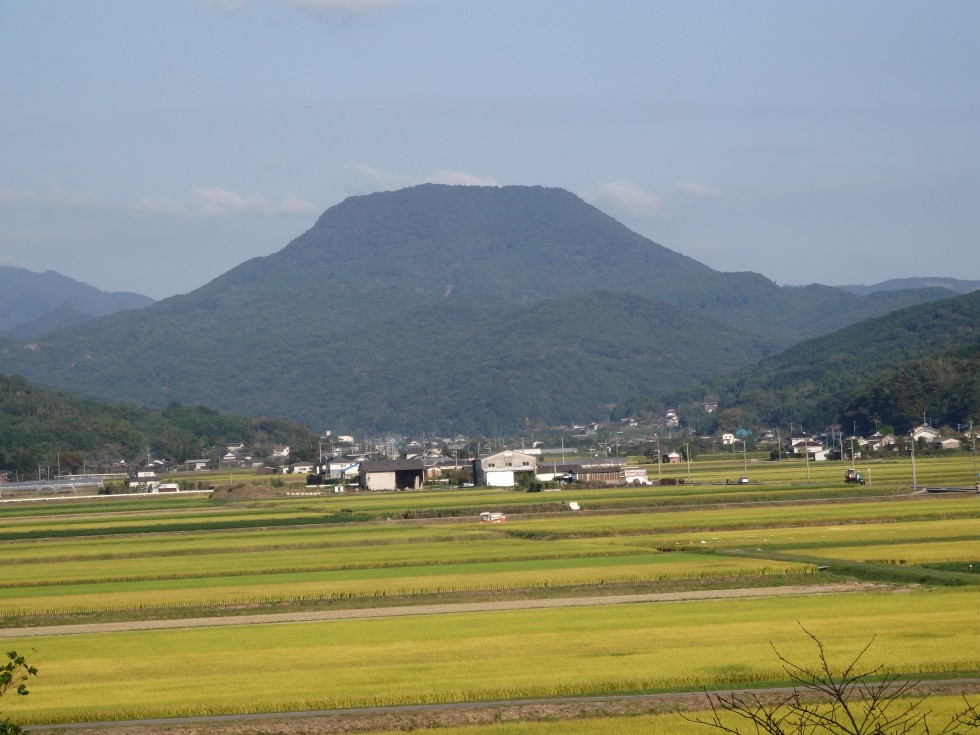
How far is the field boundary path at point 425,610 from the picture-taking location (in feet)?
80.5

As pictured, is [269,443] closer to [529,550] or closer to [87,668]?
[529,550]

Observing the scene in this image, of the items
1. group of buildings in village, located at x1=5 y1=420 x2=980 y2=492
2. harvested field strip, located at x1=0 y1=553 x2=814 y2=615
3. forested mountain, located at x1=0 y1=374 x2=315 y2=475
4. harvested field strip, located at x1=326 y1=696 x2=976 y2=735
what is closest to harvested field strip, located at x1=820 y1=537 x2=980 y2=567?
harvested field strip, located at x1=0 y1=553 x2=814 y2=615

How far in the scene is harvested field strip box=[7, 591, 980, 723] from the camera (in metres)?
16.9

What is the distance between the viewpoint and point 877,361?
562 feet

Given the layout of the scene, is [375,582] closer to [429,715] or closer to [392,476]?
[429,715]

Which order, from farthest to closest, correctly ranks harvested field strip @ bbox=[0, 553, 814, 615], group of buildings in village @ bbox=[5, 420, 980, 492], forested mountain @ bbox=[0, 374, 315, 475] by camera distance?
forested mountain @ bbox=[0, 374, 315, 475] → group of buildings in village @ bbox=[5, 420, 980, 492] → harvested field strip @ bbox=[0, 553, 814, 615]

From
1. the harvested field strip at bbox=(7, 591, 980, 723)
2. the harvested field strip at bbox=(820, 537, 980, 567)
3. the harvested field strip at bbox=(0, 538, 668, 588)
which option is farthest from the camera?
the harvested field strip at bbox=(0, 538, 668, 588)

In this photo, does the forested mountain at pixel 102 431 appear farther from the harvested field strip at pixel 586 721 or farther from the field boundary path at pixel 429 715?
the harvested field strip at pixel 586 721

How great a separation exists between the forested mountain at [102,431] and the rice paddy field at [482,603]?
75042 mm

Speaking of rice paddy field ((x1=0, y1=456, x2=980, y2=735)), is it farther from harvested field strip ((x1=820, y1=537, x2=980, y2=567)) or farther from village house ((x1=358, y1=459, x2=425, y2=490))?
village house ((x1=358, y1=459, x2=425, y2=490))

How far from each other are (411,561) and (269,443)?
128128mm

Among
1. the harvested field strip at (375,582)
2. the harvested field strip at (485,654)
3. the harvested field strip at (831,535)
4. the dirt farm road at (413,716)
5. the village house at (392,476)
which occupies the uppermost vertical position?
the village house at (392,476)

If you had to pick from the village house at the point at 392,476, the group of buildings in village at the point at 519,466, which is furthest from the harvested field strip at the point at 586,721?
the village house at the point at 392,476

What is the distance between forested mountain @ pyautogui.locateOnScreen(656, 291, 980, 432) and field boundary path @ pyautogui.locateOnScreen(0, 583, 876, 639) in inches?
3227
